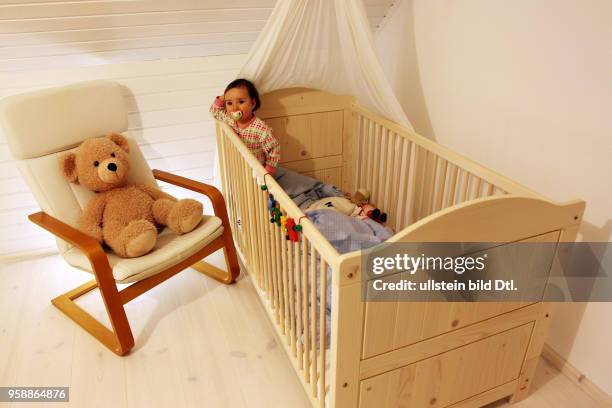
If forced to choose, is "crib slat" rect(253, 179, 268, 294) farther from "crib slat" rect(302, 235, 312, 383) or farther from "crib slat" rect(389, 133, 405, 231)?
"crib slat" rect(389, 133, 405, 231)

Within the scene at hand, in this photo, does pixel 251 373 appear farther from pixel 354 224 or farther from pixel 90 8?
pixel 90 8

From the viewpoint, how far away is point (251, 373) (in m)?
1.87

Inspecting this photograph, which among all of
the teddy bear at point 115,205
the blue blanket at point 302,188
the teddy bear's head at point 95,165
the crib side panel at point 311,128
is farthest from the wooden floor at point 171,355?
the crib side panel at point 311,128

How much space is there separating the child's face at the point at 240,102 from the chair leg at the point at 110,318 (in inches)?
39.8

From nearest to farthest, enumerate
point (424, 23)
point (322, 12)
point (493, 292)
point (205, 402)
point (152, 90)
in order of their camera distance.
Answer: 1. point (493, 292)
2. point (205, 402)
3. point (322, 12)
4. point (424, 23)
5. point (152, 90)

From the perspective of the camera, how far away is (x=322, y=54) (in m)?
2.25

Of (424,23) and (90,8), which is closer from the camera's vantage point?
(90,8)

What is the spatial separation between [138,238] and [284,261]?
29.1 inches

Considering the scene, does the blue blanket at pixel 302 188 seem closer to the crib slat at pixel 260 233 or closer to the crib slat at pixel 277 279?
the crib slat at pixel 260 233

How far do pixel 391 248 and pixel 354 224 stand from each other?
814mm

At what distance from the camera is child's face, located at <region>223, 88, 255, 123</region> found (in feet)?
7.12

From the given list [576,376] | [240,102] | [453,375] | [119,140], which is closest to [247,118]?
[240,102]

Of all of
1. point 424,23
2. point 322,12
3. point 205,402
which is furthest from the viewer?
point 424,23

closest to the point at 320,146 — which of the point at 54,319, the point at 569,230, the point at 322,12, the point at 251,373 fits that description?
the point at 322,12
